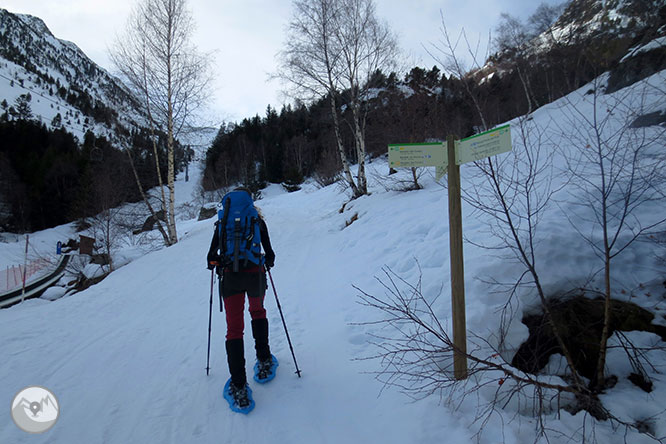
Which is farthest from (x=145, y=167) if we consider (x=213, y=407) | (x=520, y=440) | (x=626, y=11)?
(x=626, y=11)

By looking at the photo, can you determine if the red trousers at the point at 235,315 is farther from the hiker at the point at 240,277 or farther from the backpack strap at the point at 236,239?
the backpack strap at the point at 236,239

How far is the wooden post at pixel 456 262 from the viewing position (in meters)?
2.25

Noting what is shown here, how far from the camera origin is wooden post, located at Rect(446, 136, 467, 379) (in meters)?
2.25

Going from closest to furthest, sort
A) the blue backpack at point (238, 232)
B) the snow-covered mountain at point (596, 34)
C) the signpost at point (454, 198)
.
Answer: the signpost at point (454, 198) → the blue backpack at point (238, 232) → the snow-covered mountain at point (596, 34)

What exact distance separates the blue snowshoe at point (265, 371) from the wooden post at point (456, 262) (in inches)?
68.8

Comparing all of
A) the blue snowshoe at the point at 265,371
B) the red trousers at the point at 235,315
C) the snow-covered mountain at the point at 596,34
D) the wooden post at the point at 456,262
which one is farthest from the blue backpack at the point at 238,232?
the snow-covered mountain at the point at 596,34

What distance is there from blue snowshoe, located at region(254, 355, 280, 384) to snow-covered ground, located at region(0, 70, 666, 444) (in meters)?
0.08

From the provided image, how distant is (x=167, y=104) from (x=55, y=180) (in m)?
30.0

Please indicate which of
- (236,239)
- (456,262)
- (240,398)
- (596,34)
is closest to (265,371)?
(240,398)

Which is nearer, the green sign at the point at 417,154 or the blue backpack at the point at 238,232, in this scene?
Answer: the green sign at the point at 417,154

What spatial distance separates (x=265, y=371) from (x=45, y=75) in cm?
12065

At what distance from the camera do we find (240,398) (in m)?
2.53

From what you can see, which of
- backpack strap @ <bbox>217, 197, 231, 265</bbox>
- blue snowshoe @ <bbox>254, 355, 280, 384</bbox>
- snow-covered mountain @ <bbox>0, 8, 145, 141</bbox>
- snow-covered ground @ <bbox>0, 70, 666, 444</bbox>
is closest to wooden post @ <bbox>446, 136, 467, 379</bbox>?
snow-covered ground @ <bbox>0, 70, 666, 444</bbox>

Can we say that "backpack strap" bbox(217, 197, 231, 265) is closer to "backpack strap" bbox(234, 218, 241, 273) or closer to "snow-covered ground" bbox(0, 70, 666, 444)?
"backpack strap" bbox(234, 218, 241, 273)
